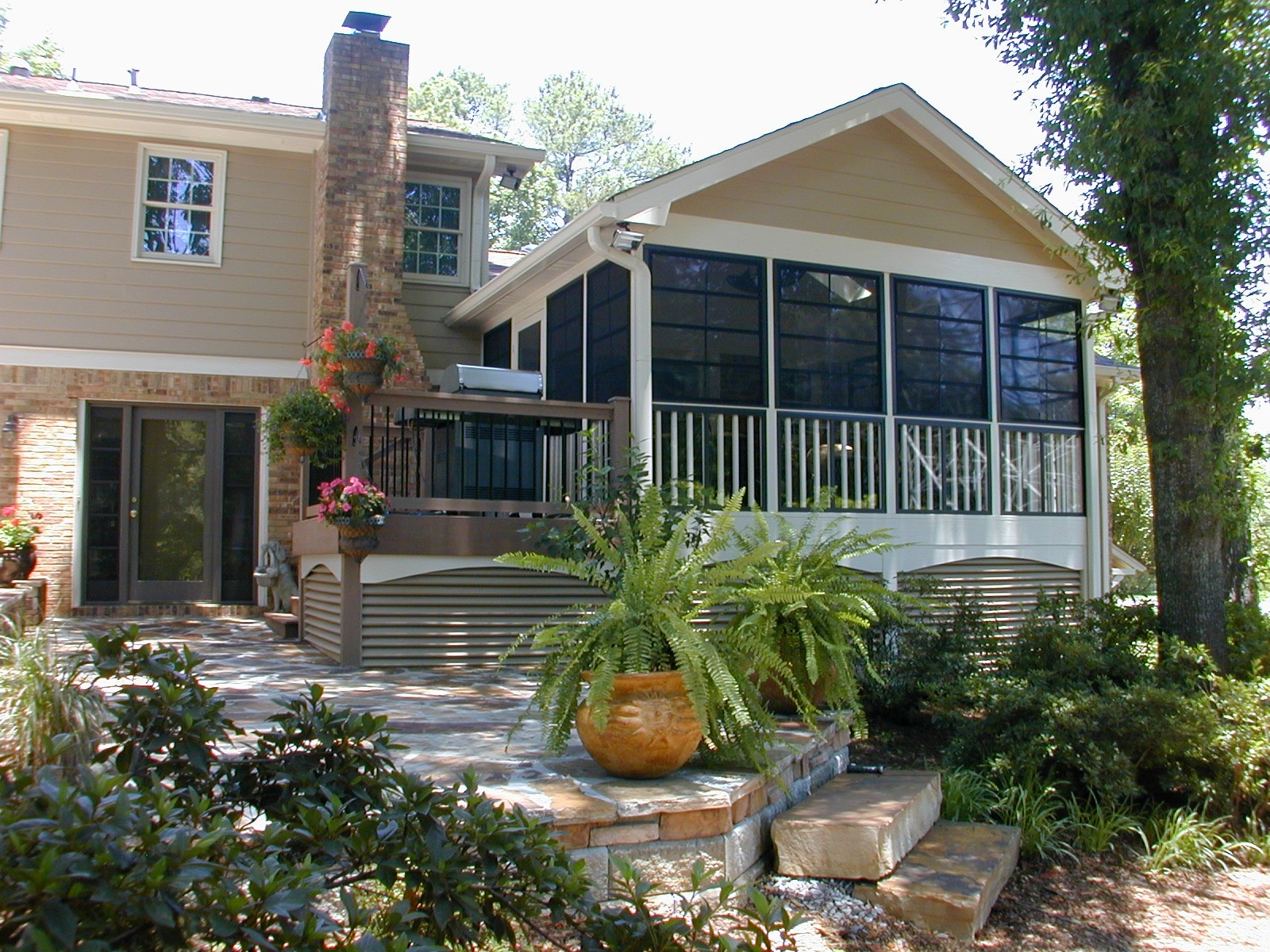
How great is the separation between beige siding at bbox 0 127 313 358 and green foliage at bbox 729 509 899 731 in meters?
6.79

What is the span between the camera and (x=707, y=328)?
8.13 meters

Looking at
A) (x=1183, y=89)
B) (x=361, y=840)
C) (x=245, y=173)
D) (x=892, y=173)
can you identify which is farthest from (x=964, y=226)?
(x=361, y=840)

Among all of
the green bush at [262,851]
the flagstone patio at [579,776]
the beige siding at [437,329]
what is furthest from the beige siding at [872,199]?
the green bush at [262,851]

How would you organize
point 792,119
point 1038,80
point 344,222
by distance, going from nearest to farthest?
point 1038,80, point 792,119, point 344,222

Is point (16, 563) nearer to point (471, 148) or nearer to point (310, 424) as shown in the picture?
point (310, 424)

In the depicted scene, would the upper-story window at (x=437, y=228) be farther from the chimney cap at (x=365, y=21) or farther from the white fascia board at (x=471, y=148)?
the chimney cap at (x=365, y=21)

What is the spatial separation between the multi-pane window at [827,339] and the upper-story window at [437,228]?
4438 mm

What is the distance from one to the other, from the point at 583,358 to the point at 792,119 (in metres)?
2.48

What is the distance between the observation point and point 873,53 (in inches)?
460

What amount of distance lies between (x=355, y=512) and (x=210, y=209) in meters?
5.24

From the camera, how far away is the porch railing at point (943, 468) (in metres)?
8.88

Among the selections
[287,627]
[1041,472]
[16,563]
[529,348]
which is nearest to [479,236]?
[529,348]

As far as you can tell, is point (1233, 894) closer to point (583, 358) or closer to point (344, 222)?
point (583, 358)

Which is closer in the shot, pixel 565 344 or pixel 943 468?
pixel 943 468
